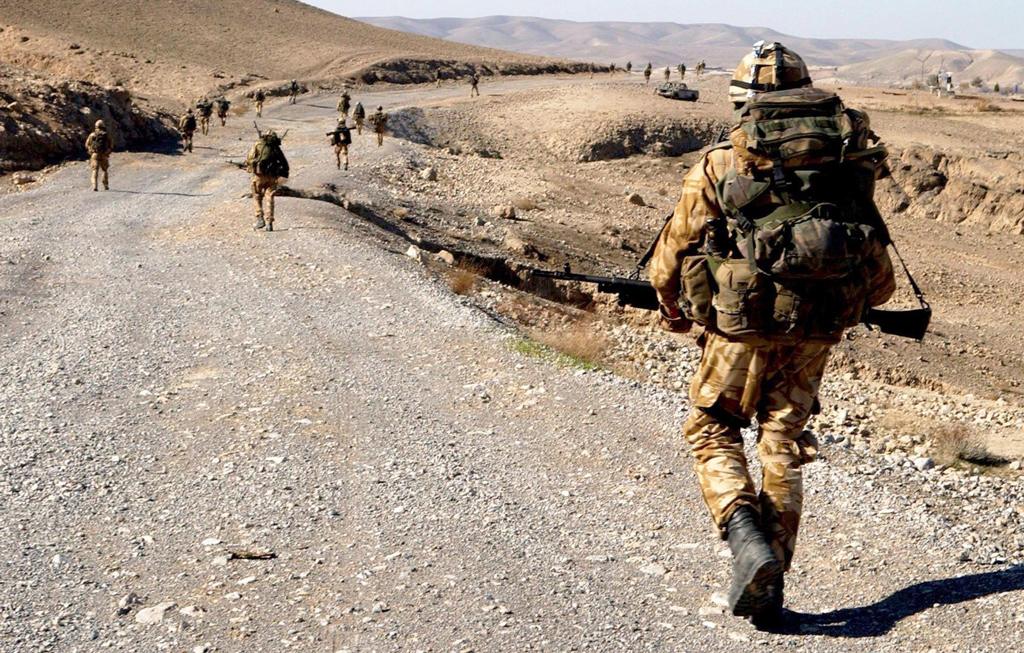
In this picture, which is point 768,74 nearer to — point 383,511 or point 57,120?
point 383,511

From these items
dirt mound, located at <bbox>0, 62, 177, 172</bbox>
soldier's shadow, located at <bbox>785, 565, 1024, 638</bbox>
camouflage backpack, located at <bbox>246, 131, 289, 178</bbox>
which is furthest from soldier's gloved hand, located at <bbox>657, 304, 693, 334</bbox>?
dirt mound, located at <bbox>0, 62, 177, 172</bbox>

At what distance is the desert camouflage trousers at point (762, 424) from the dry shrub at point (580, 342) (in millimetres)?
4071

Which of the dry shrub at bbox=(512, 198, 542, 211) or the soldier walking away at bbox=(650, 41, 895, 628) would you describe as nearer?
the soldier walking away at bbox=(650, 41, 895, 628)

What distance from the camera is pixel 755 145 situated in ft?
12.2

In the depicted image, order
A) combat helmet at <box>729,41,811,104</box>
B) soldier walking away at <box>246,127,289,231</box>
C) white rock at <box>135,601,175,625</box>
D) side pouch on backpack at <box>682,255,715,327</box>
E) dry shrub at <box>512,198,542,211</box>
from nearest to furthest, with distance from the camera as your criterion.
Result: 1. white rock at <box>135,601,175,625</box>
2. side pouch on backpack at <box>682,255,715,327</box>
3. combat helmet at <box>729,41,811,104</box>
4. soldier walking away at <box>246,127,289,231</box>
5. dry shrub at <box>512,198,542,211</box>

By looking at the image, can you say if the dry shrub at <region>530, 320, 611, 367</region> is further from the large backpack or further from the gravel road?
the large backpack

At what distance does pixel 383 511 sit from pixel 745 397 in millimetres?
1858

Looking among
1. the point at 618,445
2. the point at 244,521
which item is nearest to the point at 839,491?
the point at 618,445

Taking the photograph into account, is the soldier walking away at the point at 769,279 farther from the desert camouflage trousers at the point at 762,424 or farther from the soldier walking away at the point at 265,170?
the soldier walking away at the point at 265,170

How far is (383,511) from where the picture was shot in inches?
196

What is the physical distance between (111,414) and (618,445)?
10.2 ft

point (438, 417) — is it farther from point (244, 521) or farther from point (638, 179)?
point (638, 179)

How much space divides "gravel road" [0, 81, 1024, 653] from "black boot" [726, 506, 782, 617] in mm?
141

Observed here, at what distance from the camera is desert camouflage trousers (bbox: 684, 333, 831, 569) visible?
3.92m
